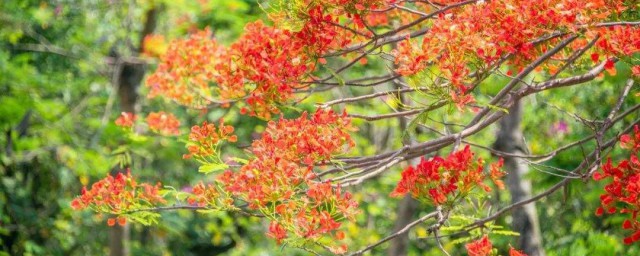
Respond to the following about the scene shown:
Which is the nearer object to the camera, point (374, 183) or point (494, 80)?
point (494, 80)

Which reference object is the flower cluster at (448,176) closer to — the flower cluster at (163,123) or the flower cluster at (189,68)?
the flower cluster at (189,68)

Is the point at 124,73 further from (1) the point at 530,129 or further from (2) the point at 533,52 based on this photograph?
(2) the point at 533,52

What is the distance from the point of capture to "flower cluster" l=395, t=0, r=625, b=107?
415 cm

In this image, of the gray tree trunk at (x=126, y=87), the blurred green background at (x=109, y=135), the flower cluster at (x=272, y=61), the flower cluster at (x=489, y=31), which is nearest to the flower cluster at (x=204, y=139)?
the flower cluster at (x=272, y=61)

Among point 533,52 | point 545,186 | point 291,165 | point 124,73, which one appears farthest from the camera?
point 124,73

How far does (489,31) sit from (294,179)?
1014mm

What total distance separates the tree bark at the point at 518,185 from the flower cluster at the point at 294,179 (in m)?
3.11

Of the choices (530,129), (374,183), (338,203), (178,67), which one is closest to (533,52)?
(338,203)

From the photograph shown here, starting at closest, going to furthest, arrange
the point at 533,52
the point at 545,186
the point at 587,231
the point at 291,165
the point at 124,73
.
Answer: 1. the point at 291,165
2. the point at 533,52
3. the point at 545,186
4. the point at 587,231
5. the point at 124,73

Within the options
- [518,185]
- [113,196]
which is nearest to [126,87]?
[518,185]

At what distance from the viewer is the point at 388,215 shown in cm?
1317

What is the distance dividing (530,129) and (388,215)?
8.69ft

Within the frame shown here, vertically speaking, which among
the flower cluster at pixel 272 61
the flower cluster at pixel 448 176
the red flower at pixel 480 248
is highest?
the flower cluster at pixel 272 61

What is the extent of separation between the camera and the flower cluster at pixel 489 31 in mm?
4148
